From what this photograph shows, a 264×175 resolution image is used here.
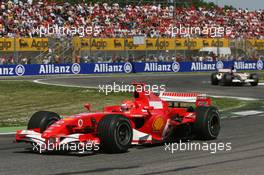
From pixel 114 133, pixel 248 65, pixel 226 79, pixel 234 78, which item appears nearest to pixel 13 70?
pixel 226 79

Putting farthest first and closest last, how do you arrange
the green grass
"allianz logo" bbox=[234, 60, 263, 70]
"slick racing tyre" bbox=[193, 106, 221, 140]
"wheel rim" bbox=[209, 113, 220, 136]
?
1. "allianz logo" bbox=[234, 60, 263, 70]
2. the green grass
3. "wheel rim" bbox=[209, 113, 220, 136]
4. "slick racing tyre" bbox=[193, 106, 221, 140]

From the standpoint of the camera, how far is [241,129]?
529 inches

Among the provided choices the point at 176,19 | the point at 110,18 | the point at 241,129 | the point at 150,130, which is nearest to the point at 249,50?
the point at 176,19

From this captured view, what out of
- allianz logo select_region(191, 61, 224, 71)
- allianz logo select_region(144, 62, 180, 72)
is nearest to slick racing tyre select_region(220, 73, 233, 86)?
allianz logo select_region(144, 62, 180, 72)

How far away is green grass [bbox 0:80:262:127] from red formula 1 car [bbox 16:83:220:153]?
5109 millimetres

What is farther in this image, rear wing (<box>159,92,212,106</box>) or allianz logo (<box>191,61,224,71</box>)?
allianz logo (<box>191,61,224,71</box>)

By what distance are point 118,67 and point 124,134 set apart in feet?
113

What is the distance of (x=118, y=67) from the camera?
44219mm

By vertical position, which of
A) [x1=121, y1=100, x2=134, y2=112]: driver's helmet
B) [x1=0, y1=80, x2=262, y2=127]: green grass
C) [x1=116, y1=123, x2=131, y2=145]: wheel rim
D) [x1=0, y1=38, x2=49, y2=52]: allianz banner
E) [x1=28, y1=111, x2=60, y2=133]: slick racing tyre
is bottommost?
[x1=0, y1=80, x2=262, y2=127]: green grass

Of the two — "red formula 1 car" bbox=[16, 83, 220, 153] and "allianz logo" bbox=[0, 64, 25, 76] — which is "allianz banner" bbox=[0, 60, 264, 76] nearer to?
"allianz logo" bbox=[0, 64, 25, 76]

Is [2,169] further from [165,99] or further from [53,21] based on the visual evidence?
[53,21]

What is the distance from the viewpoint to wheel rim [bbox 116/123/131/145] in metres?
9.57

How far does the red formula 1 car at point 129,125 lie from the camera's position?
9352mm

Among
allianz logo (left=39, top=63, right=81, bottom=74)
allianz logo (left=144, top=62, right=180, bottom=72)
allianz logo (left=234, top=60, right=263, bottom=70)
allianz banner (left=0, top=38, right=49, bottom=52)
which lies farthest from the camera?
allianz logo (left=234, top=60, right=263, bottom=70)
